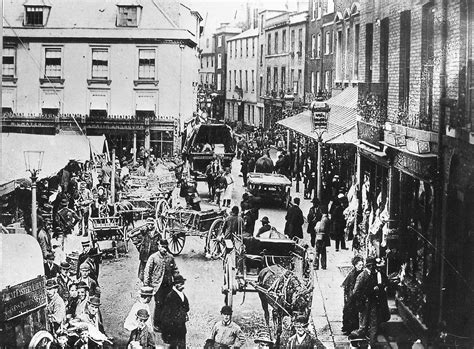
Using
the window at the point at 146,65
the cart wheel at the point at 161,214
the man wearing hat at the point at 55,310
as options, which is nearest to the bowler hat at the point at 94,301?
the man wearing hat at the point at 55,310

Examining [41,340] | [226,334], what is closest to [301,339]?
[226,334]

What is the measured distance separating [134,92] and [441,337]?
29.1 feet

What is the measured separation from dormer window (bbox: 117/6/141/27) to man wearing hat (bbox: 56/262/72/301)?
22.3 feet

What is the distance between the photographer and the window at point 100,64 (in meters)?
14.5

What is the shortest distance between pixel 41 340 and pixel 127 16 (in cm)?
966

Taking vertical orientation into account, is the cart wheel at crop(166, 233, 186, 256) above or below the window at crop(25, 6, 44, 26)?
below

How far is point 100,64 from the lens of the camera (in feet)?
47.8

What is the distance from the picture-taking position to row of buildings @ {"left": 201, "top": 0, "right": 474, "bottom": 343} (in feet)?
29.4

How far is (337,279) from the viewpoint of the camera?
13109 millimetres

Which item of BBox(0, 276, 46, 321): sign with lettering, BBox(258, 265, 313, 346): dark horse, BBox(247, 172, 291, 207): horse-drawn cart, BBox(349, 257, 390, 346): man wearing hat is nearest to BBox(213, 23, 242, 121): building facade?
BBox(247, 172, 291, 207): horse-drawn cart

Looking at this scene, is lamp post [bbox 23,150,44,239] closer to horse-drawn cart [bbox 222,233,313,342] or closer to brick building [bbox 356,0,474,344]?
horse-drawn cart [bbox 222,233,313,342]

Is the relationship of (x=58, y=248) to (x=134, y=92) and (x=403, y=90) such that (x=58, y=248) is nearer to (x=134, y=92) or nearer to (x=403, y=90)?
(x=134, y=92)

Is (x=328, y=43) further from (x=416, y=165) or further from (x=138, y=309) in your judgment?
(x=138, y=309)

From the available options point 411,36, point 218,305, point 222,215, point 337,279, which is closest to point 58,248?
point 222,215
